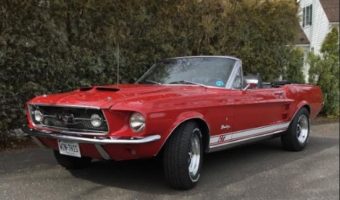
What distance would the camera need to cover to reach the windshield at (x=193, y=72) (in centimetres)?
648

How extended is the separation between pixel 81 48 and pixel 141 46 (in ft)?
4.51

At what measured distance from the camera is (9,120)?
747 centimetres

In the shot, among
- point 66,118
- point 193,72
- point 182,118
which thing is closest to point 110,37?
point 193,72

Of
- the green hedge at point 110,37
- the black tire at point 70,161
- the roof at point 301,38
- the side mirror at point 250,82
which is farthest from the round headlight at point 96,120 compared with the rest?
the roof at point 301,38

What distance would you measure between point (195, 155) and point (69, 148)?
141 centimetres

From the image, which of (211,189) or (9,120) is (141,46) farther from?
(211,189)

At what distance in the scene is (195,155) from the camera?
5621mm

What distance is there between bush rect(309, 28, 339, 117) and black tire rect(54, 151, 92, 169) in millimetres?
8611

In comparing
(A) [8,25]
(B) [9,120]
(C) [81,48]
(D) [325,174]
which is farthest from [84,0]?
(D) [325,174]

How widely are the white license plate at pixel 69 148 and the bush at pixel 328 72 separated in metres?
9.42

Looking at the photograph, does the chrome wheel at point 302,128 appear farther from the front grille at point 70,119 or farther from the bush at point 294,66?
the bush at point 294,66

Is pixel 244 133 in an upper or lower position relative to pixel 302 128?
upper

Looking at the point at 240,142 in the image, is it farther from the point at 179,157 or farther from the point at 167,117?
the point at 167,117

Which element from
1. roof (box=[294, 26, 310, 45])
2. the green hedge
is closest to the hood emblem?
the green hedge
